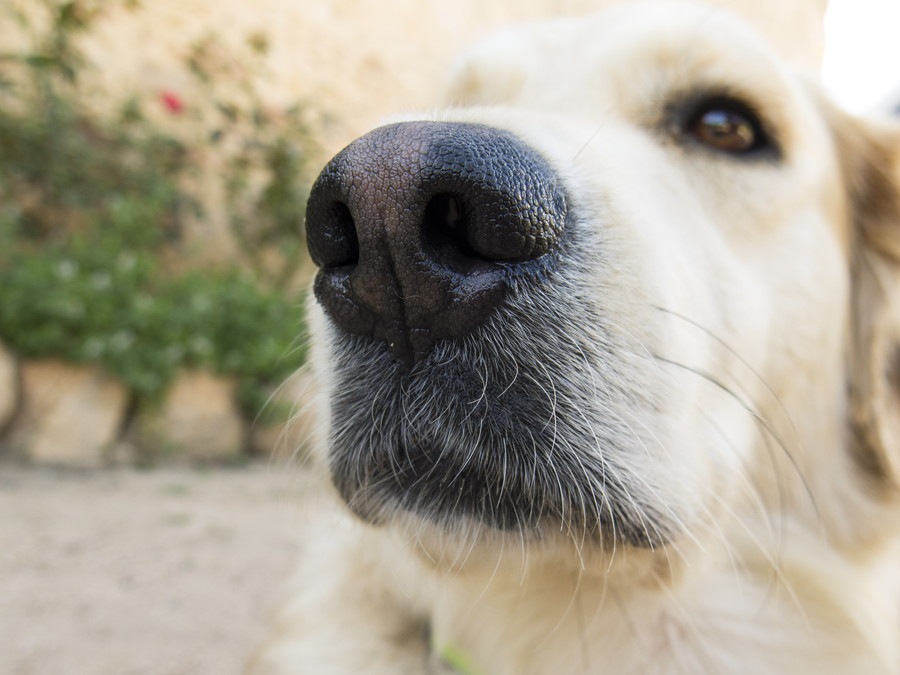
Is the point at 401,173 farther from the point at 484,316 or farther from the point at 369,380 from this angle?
the point at 369,380

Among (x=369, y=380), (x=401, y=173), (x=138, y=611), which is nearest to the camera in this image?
(x=401, y=173)

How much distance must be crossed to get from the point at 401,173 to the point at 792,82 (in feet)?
4.80

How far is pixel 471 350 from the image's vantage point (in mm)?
932

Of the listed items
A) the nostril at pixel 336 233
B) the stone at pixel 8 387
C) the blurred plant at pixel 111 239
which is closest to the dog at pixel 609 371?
the nostril at pixel 336 233

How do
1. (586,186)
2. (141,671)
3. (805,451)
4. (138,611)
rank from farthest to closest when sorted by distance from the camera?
(138,611), (141,671), (805,451), (586,186)

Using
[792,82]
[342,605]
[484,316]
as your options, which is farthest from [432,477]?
[792,82]

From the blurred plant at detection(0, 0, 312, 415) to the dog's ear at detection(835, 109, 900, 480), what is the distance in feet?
9.78

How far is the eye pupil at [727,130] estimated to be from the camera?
167 centimetres

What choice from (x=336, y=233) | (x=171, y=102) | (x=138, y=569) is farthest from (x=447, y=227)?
(x=171, y=102)

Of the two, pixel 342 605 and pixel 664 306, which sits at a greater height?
pixel 664 306

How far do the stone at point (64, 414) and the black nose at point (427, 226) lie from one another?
3.96 metres

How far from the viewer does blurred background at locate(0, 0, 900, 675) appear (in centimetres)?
282

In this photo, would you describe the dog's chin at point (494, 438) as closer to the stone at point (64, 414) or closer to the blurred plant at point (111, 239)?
the blurred plant at point (111, 239)

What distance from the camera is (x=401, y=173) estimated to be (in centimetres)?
86
